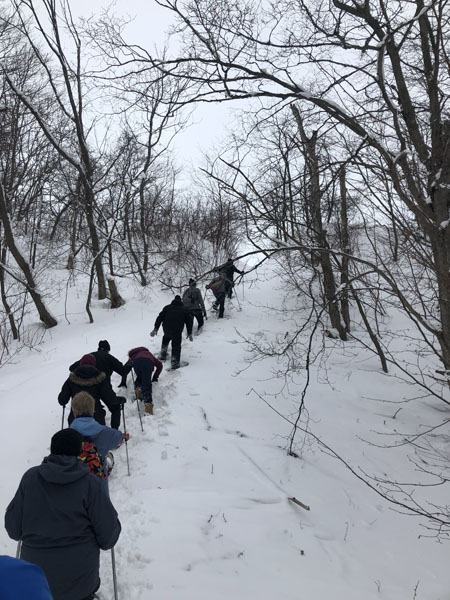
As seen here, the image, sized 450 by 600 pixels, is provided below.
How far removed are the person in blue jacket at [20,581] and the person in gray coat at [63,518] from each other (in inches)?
52.4

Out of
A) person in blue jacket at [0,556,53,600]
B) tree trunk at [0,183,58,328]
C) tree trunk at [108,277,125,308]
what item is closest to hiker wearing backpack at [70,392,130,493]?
person in blue jacket at [0,556,53,600]

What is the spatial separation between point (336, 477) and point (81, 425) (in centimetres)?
404

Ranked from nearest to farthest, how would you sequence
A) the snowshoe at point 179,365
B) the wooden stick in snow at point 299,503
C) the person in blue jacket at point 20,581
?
the person in blue jacket at point 20,581 → the wooden stick in snow at point 299,503 → the snowshoe at point 179,365

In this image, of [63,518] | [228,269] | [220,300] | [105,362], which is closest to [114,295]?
[220,300]

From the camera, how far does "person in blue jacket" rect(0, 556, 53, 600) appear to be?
1087 mm

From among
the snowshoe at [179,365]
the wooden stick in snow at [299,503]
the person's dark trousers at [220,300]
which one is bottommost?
the wooden stick in snow at [299,503]

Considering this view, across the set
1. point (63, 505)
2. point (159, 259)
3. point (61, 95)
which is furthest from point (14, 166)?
point (63, 505)

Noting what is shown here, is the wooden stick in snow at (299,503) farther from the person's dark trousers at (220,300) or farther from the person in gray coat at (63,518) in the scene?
the person's dark trousers at (220,300)

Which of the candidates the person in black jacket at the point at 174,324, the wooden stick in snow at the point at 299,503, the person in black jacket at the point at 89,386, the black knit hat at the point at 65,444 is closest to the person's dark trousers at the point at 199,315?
the person in black jacket at the point at 174,324

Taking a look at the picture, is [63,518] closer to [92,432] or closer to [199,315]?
[92,432]

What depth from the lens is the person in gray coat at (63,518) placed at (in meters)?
2.42

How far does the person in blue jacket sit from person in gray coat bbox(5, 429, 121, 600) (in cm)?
133

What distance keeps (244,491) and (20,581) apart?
4292 millimetres

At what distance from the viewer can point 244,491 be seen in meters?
4.94
